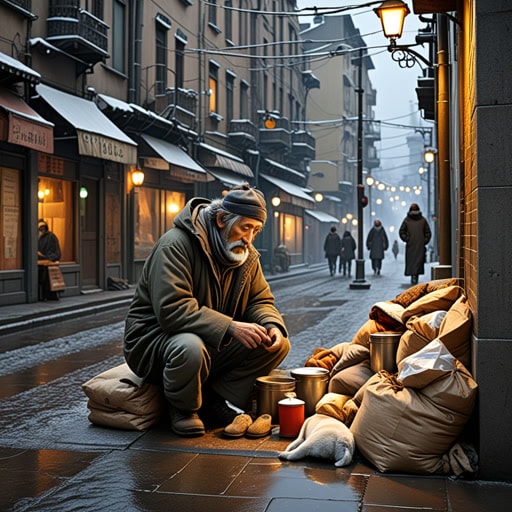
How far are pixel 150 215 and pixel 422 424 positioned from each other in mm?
20670

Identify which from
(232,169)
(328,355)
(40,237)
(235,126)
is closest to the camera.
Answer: (328,355)

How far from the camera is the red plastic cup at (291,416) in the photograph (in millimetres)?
5453

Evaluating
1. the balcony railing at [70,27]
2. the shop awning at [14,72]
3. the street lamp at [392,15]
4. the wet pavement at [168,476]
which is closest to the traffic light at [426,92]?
→ the street lamp at [392,15]

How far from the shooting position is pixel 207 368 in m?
5.44

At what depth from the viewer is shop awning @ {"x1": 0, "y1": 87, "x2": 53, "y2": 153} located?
1460cm

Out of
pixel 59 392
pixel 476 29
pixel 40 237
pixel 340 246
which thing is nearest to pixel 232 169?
pixel 340 246

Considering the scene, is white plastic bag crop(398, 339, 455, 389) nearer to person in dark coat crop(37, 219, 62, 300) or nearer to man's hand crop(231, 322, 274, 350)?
man's hand crop(231, 322, 274, 350)

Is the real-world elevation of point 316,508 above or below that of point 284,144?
below

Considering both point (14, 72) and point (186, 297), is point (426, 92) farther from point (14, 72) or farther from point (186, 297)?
point (186, 297)

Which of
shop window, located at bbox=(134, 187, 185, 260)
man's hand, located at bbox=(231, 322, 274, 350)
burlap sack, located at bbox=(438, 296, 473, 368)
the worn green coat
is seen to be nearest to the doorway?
shop window, located at bbox=(134, 187, 185, 260)

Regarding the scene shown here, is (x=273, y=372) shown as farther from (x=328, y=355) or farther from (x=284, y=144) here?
(x=284, y=144)

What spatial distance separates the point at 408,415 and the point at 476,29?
2.22 m

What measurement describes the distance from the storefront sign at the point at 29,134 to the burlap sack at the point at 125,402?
977cm

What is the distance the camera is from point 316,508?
4016mm
